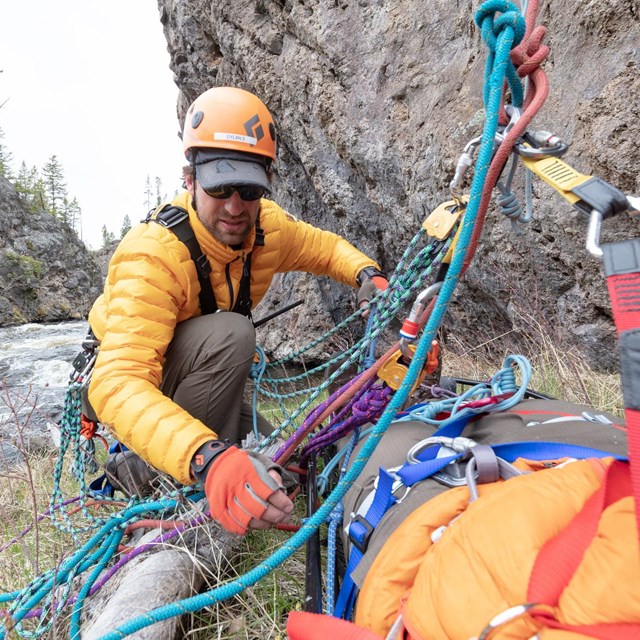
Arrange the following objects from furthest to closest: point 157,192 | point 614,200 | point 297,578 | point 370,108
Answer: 1. point 157,192
2. point 370,108
3. point 297,578
4. point 614,200

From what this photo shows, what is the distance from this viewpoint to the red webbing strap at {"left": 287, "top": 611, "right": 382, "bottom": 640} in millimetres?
801

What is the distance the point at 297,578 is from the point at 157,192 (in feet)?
200

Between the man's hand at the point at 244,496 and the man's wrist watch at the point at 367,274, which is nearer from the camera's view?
the man's hand at the point at 244,496

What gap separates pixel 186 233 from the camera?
2086 millimetres

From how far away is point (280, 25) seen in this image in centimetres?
497

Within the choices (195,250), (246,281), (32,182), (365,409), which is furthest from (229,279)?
(32,182)

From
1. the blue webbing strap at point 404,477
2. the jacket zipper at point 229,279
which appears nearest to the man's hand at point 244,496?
the blue webbing strap at point 404,477

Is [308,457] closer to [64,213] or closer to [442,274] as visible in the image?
[442,274]

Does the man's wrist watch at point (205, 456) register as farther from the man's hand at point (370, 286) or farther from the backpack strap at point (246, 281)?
the man's hand at point (370, 286)

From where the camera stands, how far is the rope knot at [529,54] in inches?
37.3

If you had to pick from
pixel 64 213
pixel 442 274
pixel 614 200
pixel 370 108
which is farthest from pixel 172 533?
pixel 64 213

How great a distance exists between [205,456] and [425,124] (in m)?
2.88

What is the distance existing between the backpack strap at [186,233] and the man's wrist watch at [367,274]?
86cm

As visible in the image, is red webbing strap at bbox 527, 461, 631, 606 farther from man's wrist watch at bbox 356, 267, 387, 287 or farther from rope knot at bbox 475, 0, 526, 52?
man's wrist watch at bbox 356, 267, 387, 287
